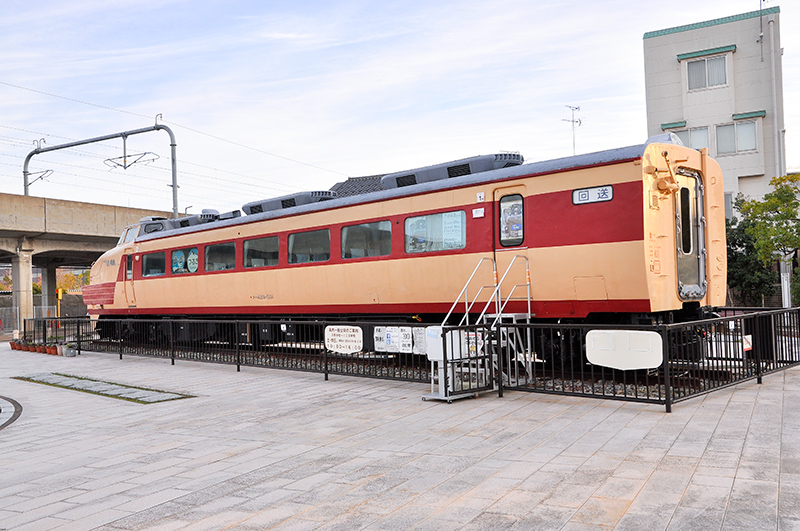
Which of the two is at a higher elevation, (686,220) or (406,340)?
(686,220)

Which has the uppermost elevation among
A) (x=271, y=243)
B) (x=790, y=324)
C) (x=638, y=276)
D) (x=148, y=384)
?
(x=271, y=243)

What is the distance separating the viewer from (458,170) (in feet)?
39.4

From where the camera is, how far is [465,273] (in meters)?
11.4

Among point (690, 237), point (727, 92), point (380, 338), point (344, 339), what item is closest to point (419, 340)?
point (380, 338)

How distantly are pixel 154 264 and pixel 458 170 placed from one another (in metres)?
11.0

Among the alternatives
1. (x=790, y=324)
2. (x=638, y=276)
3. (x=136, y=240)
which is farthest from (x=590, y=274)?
(x=136, y=240)

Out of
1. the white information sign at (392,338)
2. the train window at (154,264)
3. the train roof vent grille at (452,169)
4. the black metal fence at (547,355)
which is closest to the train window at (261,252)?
the black metal fence at (547,355)

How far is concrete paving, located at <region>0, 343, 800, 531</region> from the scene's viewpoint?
444 cm

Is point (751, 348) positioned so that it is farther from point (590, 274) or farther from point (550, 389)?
point (550, 389)

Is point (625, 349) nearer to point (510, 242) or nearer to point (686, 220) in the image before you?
point (510, 242)

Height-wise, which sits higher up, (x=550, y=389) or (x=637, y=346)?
(x=637, y=346)

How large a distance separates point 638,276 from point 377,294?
5212 millimetres

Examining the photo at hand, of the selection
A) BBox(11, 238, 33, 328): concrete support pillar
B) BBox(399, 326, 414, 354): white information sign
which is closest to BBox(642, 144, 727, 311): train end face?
BBox(399, 326, 414, 354): white information sign

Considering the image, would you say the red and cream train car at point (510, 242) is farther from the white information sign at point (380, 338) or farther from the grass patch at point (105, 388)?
the grass patch at point (105, 388)
